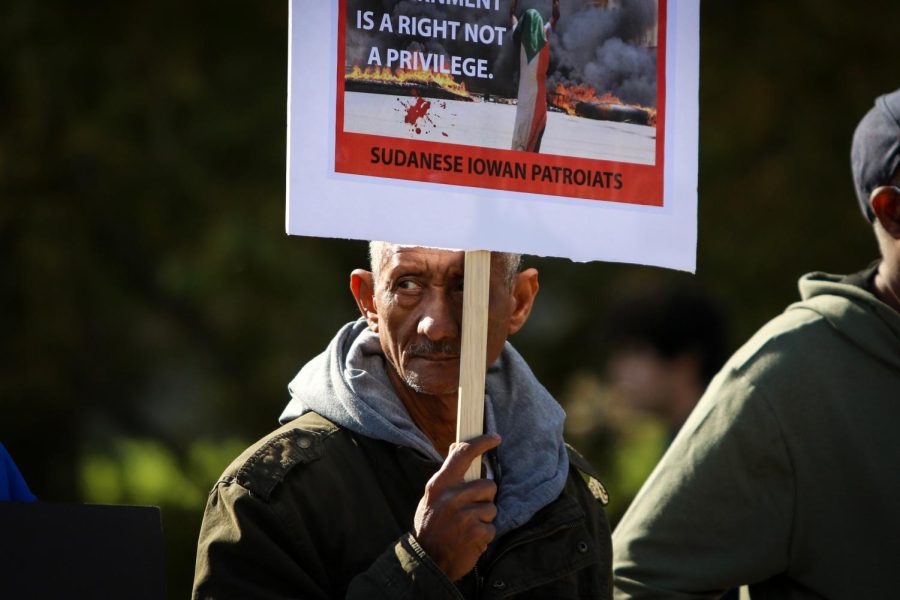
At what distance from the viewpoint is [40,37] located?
22.6 ft

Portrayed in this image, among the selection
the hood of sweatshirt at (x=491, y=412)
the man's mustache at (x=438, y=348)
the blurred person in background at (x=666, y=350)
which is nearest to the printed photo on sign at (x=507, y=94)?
the man's mustache at (x=438, y=348)

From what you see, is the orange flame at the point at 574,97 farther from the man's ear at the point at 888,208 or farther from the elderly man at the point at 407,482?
the man's ear at the point at 888,208

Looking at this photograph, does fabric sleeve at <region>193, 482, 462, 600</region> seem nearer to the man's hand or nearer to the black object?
the man's hand

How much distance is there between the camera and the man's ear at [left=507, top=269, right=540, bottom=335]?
316 cm

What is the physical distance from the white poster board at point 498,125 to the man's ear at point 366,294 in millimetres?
357

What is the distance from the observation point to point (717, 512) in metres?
3.35

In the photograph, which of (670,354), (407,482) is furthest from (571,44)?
(670,354)

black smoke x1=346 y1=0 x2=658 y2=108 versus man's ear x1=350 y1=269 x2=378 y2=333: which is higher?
black smoke x1=346 y1=0 x2=658 y2=108

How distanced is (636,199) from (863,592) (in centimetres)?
99

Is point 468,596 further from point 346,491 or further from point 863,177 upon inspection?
point 863,177

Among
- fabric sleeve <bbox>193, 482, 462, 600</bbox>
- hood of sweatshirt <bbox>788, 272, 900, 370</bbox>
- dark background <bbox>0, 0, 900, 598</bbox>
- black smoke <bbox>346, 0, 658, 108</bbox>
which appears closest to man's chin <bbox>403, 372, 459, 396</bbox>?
fabric sleeve <bbox>193, 482, 462, 600</bbox>

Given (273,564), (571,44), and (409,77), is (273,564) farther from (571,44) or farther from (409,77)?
(571,44)

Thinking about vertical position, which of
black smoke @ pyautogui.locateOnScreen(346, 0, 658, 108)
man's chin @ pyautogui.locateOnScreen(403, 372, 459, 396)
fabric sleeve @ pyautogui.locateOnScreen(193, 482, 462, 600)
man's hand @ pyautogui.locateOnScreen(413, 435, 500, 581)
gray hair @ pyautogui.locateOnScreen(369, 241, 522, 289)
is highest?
black smoke @ pyautogui.locateOnScreen(346, 0, 658, 108)

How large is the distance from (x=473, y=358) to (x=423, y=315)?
0.21 metres
